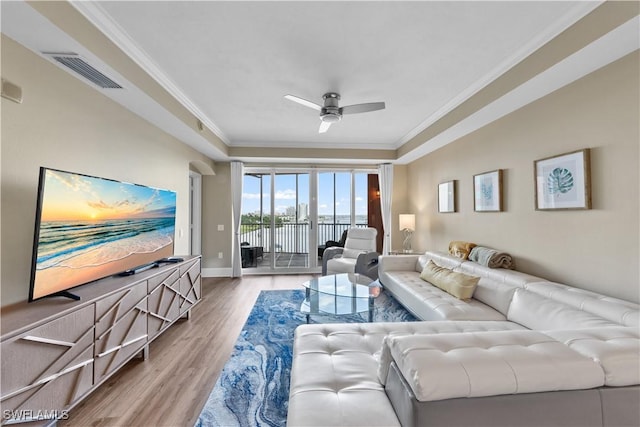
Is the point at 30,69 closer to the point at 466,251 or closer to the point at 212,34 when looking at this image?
the point at 212,34

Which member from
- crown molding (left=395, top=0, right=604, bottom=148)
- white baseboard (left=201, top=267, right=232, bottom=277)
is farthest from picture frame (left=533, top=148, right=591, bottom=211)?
white baseboard (left=201, top=267, right=232, bottom=277)

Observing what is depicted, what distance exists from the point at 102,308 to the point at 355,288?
A: 7.82 ft

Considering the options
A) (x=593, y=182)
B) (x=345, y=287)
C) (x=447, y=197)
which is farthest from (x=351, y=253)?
(x=593, y=182)

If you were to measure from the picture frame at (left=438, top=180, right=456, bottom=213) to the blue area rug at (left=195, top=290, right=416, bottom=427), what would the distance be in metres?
1.71

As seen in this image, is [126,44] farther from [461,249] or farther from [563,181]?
[461,249]

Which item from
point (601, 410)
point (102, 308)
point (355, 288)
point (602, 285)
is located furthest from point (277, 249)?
point (601, 410)

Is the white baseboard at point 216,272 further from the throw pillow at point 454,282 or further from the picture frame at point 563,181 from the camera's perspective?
the picture frame at point 563,181

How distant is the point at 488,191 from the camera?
10.8ft

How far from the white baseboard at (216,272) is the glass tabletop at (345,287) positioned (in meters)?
2.68

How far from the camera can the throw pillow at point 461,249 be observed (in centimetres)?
342

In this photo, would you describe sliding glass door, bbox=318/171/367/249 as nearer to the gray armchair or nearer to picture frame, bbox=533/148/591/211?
the gray armchair

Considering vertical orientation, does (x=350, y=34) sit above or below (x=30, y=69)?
above

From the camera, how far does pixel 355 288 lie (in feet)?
10.7

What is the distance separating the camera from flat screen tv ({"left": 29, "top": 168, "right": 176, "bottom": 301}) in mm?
1604
